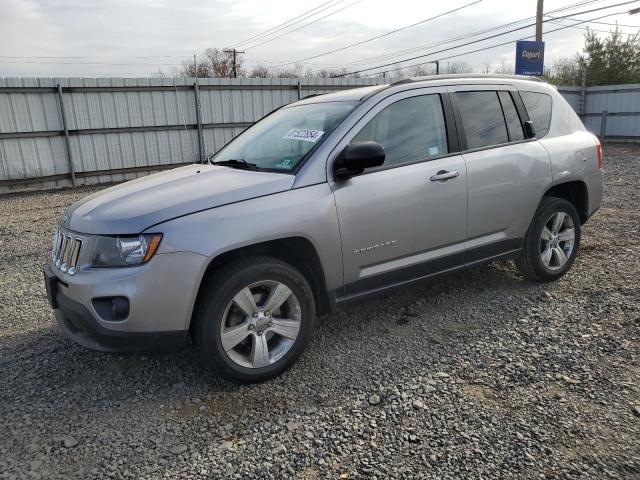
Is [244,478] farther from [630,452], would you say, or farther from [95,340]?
[630,452]

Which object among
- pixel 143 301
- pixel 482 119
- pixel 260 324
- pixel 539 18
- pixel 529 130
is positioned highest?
pixel 539 18

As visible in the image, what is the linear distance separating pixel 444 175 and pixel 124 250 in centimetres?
225

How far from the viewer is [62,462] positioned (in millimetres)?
2588

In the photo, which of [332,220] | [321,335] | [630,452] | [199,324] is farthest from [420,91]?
[630,452]

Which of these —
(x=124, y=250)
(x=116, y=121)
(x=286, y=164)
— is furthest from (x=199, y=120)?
(x=124, y=250)

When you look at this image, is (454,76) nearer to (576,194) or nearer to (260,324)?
(576,194)

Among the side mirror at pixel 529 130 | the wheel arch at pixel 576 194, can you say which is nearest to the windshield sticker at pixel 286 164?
the side mirror at pixel 529 130

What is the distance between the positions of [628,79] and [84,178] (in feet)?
→ 81.5

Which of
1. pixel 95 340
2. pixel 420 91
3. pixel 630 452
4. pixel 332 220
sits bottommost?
pixel 630 452

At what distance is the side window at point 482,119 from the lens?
4078 mm

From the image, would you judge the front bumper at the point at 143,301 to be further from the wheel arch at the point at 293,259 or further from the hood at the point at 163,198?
the hood at the point at 163,198

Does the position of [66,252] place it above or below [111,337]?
above

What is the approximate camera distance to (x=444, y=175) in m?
3.78

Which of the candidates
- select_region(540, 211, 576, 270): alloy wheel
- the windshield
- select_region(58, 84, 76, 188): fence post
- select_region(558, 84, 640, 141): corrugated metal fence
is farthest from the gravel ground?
select_region(558, 84, 640, 141): corrugated metal fence
